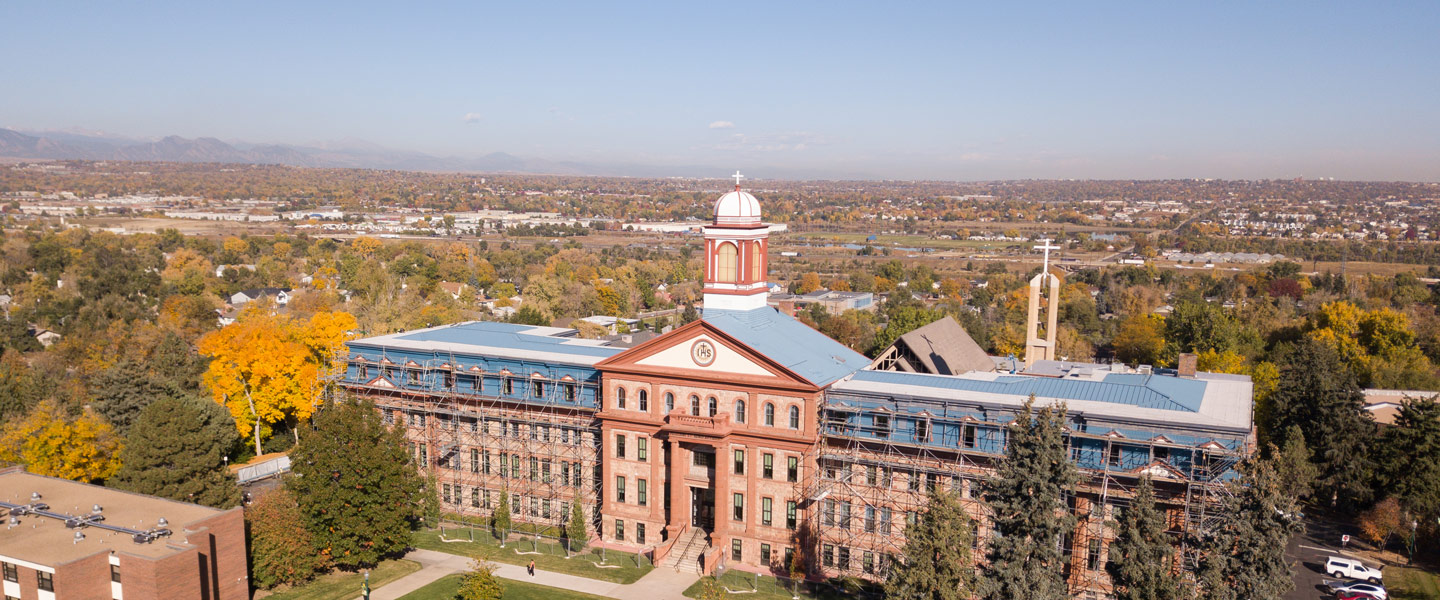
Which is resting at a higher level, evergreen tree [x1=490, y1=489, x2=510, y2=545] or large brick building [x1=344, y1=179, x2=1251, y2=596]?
large brick building [x1=344, y1=179, x2=1251, y2=596]

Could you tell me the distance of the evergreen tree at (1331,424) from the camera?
51500 mm

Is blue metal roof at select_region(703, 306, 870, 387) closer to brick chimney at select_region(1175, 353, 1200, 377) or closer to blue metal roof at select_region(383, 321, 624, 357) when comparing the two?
blue metal roof at select_region(383, 321, 624, 357)

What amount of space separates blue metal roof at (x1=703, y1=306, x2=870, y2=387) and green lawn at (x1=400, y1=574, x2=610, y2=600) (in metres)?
13.4

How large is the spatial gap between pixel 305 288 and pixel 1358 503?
12256 centimetres

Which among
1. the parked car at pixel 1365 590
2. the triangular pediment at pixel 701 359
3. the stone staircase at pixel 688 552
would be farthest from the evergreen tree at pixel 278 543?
the parked car at pixel 1365 590

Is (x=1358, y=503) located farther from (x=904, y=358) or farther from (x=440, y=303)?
(x=440, y=303)

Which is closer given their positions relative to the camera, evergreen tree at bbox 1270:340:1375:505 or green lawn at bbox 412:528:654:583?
green lawn at bbox 412:528:654:583

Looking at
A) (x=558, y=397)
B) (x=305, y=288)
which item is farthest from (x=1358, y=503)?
(x=305, y=288)

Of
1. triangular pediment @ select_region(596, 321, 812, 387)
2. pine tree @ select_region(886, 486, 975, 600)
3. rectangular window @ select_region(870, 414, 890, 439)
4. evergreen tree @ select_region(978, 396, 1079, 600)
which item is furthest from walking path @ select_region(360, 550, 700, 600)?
evergreen tree @ select_region(978, 396, 1079, 600)

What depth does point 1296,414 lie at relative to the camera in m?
54.9

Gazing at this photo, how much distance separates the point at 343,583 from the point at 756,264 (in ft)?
81.1

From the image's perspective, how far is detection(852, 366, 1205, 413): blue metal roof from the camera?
135 feet

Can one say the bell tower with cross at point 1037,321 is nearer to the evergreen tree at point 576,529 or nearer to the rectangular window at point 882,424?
the rectangular window at point 882,424

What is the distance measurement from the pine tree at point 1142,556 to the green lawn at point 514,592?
70.7ft
